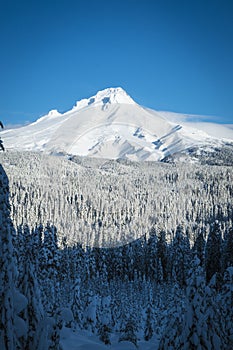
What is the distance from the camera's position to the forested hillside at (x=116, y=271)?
6.41 metres

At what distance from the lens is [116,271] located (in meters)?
75.0

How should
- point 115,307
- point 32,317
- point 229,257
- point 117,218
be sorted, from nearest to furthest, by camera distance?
point 32,317
point 115,307
point 229,257
point 117,218

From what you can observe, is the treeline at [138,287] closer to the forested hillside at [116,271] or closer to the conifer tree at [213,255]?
the forested hillside at [116,271]

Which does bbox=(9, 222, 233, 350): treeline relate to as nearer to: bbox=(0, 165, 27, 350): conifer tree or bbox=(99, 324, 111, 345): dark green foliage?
bbox=(99, 324, 111, 345): dark green foliage

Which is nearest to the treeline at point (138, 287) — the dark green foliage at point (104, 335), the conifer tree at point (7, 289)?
the dark green foliage at point (104, 335)

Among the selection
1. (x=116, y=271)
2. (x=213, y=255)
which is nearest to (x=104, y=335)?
(x=213, y=255)

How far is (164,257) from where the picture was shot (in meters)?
73.8

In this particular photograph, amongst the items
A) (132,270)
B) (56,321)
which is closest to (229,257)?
(132,270)

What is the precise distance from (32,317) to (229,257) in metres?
54.5

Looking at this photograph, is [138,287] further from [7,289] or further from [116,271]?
[7,289]

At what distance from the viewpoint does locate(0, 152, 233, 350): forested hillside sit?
21.0 feet

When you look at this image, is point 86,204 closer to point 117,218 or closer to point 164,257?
point 117,218

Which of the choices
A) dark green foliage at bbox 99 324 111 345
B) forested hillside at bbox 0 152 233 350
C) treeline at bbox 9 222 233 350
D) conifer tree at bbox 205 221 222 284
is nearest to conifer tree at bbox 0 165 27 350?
forested hillside at bbox 0 152 233 350

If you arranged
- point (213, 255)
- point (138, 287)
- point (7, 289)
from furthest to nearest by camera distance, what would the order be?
point (138, 287), point (213, 255), point (7, 289)
